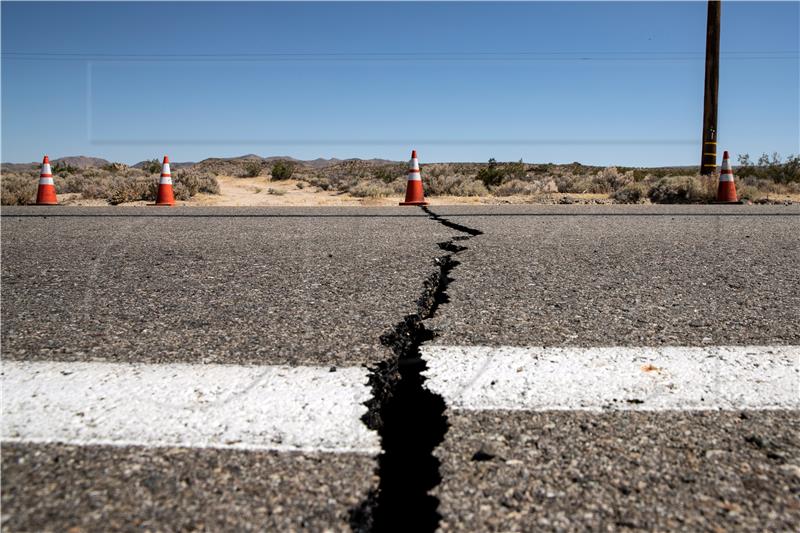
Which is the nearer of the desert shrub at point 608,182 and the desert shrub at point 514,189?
the desert shrub at point 514,189

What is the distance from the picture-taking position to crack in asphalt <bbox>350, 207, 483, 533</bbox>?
1241mm

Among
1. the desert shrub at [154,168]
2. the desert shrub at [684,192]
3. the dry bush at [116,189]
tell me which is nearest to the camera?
the desert shrub at [684,192]

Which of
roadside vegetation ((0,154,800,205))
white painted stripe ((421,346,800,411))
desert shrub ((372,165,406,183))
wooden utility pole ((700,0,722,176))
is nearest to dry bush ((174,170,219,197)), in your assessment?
roadside vegetation ((0,154,800,205))

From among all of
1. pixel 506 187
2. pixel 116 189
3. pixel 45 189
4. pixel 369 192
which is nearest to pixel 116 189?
pixel 116 189

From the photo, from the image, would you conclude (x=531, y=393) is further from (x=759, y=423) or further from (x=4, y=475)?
(x=4, y=475)

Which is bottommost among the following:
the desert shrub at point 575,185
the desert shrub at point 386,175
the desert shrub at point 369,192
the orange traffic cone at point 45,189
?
the orange traffic cone at point 45,189

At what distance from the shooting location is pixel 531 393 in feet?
5.95

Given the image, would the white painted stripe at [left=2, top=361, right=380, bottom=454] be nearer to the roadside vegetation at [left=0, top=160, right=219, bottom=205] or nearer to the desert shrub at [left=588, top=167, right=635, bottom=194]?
the roadside vegetation at [left=0, top=160, right=219, bottom=205]

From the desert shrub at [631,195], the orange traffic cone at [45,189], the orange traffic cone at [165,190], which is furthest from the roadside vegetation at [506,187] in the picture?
the orange traffic cone at [165,190]

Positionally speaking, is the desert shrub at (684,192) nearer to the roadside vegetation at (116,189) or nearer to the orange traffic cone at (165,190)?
the orange traffic cone at (165,190)

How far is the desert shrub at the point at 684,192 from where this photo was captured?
12547mm

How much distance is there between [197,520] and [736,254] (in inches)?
156

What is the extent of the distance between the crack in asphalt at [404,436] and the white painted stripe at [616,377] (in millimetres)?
67

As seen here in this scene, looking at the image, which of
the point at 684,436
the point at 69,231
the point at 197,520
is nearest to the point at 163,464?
the point at 197,520
